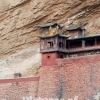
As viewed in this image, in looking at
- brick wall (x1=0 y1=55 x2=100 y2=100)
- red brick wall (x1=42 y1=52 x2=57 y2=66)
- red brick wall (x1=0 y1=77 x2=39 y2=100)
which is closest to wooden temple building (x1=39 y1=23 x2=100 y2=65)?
red brick wall (x1=42 y1=52 x2=57 y2=66)

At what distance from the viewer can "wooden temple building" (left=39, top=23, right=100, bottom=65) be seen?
968 inches

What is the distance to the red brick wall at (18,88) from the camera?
2467 centimetres

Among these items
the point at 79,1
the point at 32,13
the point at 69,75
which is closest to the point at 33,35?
the point at 32,13

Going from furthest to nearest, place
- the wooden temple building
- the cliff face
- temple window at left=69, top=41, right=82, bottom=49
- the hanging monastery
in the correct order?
the cliff face < temple window at left=69, top=41, right=82, bottom=49 < the wooden temple building < the hanging monastery

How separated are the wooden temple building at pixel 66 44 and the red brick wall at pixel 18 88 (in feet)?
5.31

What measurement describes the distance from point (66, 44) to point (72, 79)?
4.91 meters


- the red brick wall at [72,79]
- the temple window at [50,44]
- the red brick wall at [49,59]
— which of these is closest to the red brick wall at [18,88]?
the red brick wall at [72,79]

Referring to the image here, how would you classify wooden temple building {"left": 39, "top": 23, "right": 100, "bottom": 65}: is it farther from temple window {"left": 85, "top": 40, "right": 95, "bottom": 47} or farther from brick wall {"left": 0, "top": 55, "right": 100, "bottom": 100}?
brick wall {"left": 0, "top": 55, "right": 100, "bottom": 100}

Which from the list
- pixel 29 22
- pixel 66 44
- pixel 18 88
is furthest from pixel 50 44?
pixel 29 22

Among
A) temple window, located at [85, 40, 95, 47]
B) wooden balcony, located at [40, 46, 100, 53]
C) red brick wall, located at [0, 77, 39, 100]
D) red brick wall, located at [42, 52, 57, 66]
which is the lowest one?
red brick wall, located at [0, 77, 39, 100]

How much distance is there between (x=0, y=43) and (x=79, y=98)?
39.3ft

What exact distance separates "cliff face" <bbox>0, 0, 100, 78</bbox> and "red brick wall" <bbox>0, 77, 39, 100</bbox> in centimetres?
341

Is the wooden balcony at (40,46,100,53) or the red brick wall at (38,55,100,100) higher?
the wooden balcony at (40,46,100,53)

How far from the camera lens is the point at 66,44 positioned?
27031 mm
